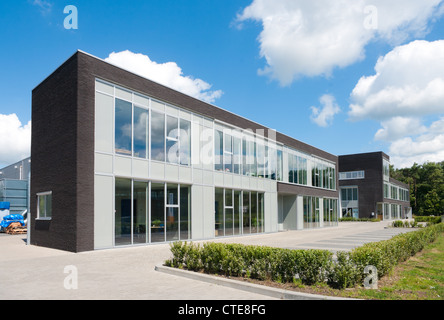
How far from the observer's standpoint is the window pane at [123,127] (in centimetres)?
1555

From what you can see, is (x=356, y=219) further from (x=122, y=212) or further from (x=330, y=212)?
(x=122, y=212)

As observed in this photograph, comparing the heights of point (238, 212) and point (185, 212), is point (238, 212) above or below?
below

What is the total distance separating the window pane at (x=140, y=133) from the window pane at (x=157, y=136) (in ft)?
1.41

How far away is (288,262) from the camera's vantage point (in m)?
7.84

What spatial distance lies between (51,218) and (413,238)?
14741 mm

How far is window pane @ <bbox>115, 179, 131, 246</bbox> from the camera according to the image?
15.1m

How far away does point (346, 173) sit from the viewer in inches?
2350

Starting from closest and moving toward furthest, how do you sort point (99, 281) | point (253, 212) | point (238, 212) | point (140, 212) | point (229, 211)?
point (99, 281) → point (140, 212) → point (229, 211) → point (238, 212) → point (253, 212)

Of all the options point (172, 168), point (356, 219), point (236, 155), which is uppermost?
point (236, 155)

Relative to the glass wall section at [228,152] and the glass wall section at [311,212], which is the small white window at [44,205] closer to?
the glass wall section at [228,152]

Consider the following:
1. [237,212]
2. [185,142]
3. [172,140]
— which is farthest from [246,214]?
[172,140]

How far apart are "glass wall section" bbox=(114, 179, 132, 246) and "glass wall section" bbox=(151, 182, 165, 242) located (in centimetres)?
140

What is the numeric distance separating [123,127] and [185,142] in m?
4.12
